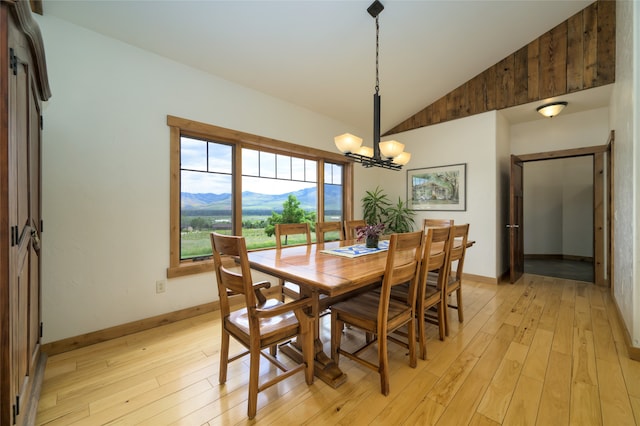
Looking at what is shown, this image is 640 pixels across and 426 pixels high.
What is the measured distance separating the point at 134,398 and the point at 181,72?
292 centimetres

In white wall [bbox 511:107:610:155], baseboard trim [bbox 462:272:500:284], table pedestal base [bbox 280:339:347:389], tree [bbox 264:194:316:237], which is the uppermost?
white wall [bbox 511:107:610:155]

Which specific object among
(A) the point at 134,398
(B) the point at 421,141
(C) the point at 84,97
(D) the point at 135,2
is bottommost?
(A) the point at 134,398

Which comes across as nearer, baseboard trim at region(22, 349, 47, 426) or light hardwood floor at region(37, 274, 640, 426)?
baseboard trim at region(22, 349, 47, 426)

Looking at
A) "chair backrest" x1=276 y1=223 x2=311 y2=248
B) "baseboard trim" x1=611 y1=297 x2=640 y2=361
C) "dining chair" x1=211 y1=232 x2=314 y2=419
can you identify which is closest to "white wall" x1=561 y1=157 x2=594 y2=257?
"baseboard trim" x1=611 y1=297 x2=640 y2=361

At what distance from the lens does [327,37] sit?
285cm

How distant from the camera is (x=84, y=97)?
2.22 m

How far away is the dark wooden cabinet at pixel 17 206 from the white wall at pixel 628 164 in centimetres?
376


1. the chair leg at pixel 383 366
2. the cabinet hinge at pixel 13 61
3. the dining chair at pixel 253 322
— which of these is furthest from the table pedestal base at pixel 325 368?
the cabinet hinge at pixel 13 61

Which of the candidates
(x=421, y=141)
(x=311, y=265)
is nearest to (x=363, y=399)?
(x=311, y=265)

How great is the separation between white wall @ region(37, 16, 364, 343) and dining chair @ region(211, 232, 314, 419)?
1384 mm

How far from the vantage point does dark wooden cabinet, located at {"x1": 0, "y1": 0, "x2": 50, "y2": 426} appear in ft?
3.15

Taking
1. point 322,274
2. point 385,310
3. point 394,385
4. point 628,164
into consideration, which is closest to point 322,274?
point 322,274

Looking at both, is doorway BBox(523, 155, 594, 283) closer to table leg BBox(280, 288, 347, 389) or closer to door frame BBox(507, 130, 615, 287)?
door frame BBox(507, 130, 615, 287)

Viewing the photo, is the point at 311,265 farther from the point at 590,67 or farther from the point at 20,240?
the point at 590,67
